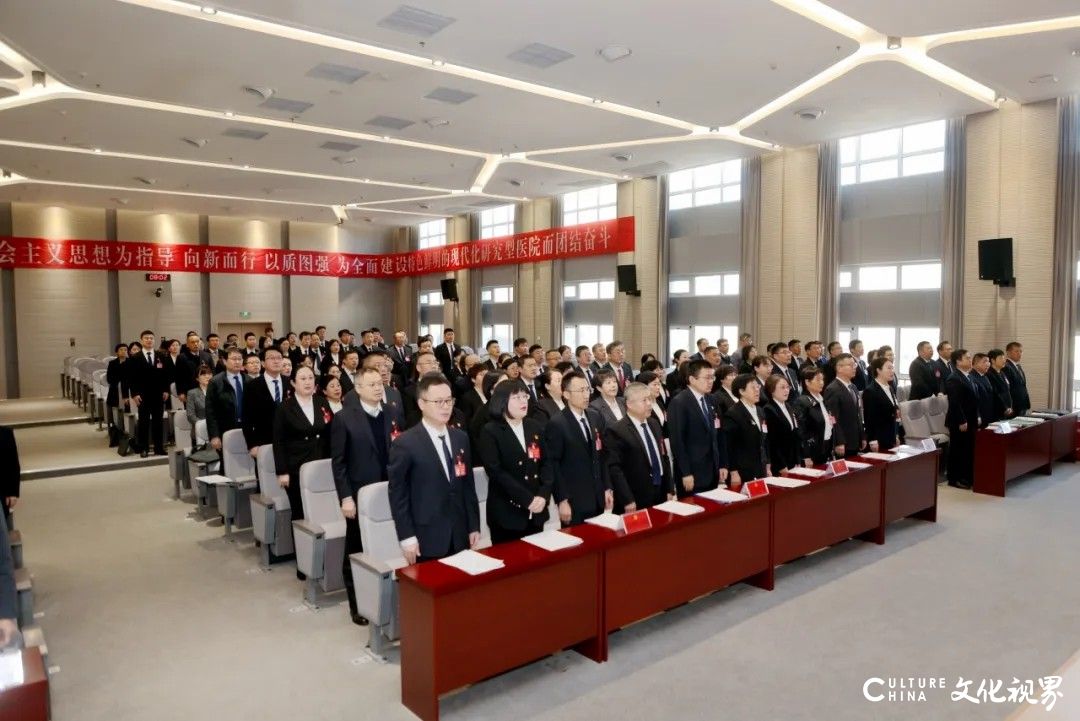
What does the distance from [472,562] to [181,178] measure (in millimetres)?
12997

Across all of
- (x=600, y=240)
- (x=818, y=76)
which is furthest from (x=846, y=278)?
(x=600, y=240)

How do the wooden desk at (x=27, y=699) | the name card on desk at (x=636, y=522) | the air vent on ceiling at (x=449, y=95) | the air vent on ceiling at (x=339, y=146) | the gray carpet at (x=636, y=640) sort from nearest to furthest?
1. the wooden desk at (x=27, y=699)
2. the gray carpet at (x=636, y=640)
3. the name card on desk at (x=636, y=522)
4. the air vent on ceiling at (x=449, y=95)
5. the air vent on ceiling at (x=339, y=146)

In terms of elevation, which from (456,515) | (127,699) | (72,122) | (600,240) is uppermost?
(72,122)

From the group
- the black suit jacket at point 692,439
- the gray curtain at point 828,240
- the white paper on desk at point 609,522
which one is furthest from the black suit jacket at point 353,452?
the gray curtain at point 828,240

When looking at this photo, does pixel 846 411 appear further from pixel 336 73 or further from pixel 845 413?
pixel 336 73

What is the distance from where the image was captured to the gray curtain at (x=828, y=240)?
11.3 m

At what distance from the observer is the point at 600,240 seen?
15.1 meters

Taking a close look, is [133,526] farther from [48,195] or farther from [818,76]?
[48,195]

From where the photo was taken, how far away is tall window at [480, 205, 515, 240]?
18.2 m

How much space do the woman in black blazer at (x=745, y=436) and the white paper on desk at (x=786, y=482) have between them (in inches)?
10.7

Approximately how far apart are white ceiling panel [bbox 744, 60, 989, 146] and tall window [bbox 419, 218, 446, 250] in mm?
11349

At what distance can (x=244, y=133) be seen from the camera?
33.9 ft

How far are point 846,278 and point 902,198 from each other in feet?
4.78

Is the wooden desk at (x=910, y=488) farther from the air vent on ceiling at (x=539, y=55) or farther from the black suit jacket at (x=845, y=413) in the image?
→ the air vent on ceiling at (x=539, y=55)
